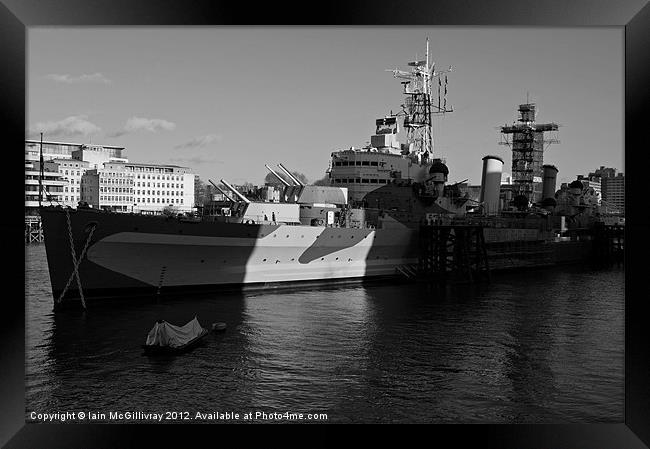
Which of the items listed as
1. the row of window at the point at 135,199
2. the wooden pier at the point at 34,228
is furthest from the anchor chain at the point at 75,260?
the wooden pier at the point at 34,228

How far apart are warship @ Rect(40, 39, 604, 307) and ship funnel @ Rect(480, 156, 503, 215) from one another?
7.57 feet

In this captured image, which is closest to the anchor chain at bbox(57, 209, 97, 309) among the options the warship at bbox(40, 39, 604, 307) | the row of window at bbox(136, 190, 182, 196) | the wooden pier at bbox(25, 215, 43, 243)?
the warship at bbox(40, 39, 604, 307)

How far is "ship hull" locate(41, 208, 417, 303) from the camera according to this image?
1934cm

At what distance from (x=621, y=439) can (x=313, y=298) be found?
16.1m

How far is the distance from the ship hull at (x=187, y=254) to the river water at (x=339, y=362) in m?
1.02

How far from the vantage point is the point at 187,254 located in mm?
21719

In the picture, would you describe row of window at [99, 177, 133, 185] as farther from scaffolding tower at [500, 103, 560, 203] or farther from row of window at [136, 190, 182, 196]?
scaffolding tower at [500, 103, 560, 203]

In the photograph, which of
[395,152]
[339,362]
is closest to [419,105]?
[395,152]

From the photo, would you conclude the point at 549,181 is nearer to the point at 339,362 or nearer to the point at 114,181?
the point at 114,181

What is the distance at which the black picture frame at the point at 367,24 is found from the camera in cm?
682

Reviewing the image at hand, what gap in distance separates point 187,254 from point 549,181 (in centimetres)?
Answer: 4208

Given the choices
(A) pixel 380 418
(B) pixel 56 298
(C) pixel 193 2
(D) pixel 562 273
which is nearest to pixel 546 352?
(A) pixel 380 418
